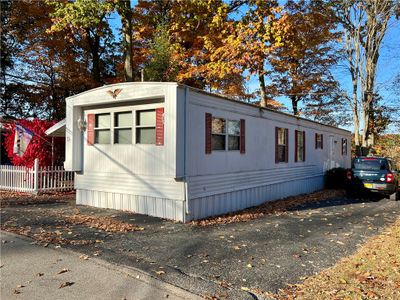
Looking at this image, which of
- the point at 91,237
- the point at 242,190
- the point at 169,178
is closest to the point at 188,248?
the point at 91,237

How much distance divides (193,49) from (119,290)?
63.6ft

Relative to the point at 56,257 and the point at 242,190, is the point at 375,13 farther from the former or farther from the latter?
A: the point at 56,257

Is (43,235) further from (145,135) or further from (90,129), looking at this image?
(90,129)

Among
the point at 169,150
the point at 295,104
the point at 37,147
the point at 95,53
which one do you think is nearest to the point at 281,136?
the point at 169,150

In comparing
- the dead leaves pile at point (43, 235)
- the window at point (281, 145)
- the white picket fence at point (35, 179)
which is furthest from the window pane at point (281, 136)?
the dead leaves pile at point (43, 235)

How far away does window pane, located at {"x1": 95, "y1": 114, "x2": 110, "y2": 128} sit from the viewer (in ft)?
33.9

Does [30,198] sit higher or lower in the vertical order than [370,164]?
lower

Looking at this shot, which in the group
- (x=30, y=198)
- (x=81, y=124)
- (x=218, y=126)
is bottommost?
(x=30, y=198)

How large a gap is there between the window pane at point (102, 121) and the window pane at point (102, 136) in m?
0.15

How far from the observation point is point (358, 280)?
461 centimetres

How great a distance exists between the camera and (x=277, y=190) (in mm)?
12828

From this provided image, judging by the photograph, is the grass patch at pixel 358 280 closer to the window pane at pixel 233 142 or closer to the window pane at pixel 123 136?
the window pane at pixel 233 142

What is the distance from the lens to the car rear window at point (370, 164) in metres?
13.2

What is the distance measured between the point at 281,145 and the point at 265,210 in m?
3.66
